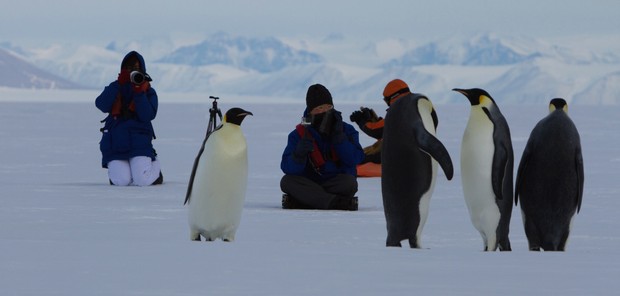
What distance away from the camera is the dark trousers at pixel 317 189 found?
647 centimetres

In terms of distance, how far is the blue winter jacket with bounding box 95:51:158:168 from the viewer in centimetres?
764

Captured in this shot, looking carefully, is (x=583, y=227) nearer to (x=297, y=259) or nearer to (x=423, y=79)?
(x=297, y=259)

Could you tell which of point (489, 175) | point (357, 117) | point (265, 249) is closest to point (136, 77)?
point (357, 117)

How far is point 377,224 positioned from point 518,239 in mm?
795

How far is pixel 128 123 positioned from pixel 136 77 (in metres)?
Answer: 0.43

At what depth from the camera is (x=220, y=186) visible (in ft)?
16.1

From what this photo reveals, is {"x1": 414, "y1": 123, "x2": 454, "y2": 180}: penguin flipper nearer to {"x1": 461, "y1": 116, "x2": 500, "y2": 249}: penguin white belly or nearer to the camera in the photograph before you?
{"x1": 461, "y1": 116, "x2": 500, "y2": 249}: penguin white belly

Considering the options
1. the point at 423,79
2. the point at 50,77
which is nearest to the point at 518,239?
the point at 423,79

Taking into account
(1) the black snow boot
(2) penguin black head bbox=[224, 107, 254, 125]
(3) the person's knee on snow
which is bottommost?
(1) the black snow boot

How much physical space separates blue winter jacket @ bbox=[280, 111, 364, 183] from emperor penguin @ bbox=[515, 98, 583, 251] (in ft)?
5.25

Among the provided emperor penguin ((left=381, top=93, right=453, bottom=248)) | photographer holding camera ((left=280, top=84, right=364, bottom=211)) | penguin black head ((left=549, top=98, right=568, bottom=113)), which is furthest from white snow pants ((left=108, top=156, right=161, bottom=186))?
penguin black head ((left=549, top=98, right=568, bottom=113))

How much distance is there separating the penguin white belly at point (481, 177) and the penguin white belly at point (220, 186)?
98 cm

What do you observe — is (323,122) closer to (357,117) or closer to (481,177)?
(357,117)

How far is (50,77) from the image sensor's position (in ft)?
539
